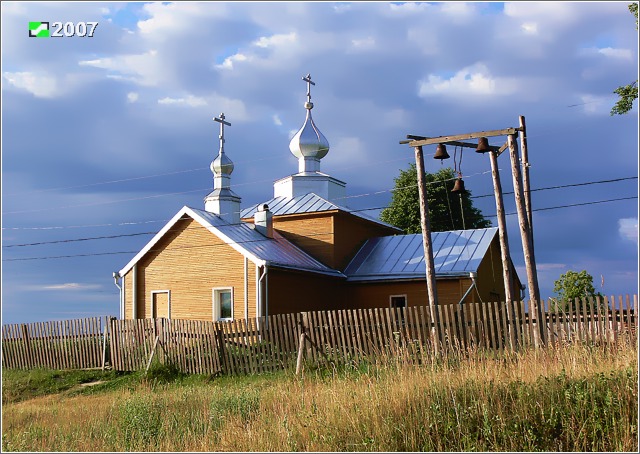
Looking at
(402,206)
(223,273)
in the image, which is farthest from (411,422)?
(402,206)

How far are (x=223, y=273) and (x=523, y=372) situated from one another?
18.0 meters

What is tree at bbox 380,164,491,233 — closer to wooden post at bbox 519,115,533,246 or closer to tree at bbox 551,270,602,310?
tree at bbox 551,270,602,310

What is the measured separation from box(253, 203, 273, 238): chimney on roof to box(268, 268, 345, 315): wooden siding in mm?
2680

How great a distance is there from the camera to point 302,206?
30578 mm

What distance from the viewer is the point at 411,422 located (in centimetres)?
851

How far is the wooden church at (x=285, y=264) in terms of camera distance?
2639 cm

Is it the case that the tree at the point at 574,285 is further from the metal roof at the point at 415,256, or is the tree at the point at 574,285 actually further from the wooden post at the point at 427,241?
the wooden post at the point at 427,241

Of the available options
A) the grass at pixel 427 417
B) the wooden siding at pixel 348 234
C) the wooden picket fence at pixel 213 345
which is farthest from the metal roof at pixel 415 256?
the grass at pixel 427 417

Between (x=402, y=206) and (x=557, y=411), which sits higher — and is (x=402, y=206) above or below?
above

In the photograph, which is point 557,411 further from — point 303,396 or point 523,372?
point 303,396

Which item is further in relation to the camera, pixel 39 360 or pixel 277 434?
pixel 39 360

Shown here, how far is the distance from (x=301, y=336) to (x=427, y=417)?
9541 millimetres

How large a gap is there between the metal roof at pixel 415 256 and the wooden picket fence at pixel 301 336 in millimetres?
6790

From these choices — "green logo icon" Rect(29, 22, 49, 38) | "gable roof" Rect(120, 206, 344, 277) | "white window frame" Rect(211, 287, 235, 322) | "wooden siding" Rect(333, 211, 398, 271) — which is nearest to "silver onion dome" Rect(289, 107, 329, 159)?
"wooden siding" Rect(333, 211, 398, 271)
